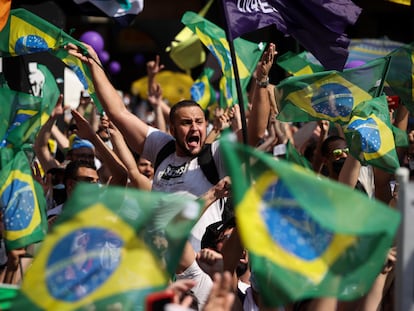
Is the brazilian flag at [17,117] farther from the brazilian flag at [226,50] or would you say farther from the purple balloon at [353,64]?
the purple balloon at [353,64]

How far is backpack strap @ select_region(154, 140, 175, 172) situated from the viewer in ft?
20.3

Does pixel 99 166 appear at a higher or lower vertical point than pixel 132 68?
higher

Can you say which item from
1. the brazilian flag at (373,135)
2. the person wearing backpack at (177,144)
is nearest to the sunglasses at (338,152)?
the brazilian flag at (373,135)

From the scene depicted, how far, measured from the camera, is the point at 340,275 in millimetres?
3641

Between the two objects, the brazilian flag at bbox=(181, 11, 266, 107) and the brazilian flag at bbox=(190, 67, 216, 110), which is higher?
the brazilian flag at bbox=(181, 11, 266, 107)

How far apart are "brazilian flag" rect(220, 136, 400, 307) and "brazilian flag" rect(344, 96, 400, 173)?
7.38 ft

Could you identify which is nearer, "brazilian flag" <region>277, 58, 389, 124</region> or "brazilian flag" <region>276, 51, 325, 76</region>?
"brazilian flag" <region>277, 58, 389, 124</region>

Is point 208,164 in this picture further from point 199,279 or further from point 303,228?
point 303,228

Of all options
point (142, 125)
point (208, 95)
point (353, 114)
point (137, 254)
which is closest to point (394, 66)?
point (353, 114)

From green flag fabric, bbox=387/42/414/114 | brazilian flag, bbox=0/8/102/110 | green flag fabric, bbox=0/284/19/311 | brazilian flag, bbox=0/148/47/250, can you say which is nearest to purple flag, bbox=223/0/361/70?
green flag fabric, bbox=387/42/414/114

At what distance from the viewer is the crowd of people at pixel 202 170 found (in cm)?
482

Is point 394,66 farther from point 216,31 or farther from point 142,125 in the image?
point 216,31

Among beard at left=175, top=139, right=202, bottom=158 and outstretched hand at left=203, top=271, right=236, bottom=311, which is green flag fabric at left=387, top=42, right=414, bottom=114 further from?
outstretched hand at left=203, top=271, right=236, bottom=311

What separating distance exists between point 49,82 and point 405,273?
417 cm
